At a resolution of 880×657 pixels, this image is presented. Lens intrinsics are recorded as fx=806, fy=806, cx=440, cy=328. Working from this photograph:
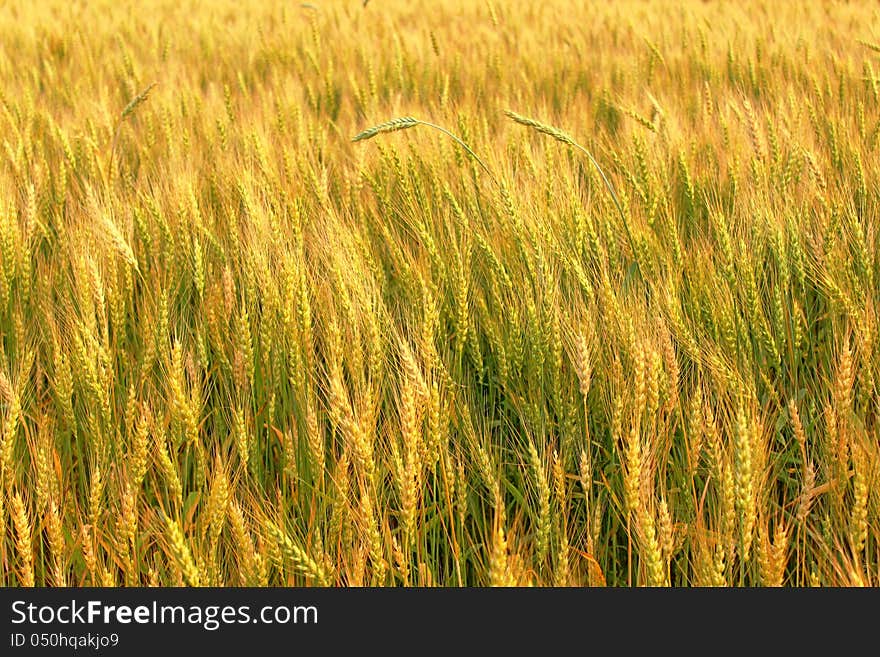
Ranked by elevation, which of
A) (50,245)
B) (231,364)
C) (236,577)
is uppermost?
(50,245)

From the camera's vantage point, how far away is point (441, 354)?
63.0 inches

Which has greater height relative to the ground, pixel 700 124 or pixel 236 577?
pixel 700 124

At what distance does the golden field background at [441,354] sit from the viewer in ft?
3.96

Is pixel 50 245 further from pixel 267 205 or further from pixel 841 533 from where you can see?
pixel 841 533

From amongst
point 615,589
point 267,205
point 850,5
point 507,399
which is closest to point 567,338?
point 507,399

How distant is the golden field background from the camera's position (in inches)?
47.5

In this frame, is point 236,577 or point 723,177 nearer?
point 236,577

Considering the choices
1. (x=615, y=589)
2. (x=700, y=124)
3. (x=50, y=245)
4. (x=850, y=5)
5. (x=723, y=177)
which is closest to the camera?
(x=615, y=589)

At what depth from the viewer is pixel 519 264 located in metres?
1.71

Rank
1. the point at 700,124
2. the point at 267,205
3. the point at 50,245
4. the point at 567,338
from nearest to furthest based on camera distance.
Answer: the point at 567,338 < the point at 267,205 < the point at 50,245 < the point at 700,124

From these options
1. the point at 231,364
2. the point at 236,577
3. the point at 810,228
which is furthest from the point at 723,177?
the point at 236,577

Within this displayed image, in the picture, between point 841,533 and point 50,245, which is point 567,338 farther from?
point 50,245

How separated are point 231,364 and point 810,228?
1.33 meters

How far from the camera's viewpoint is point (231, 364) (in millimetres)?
1568
